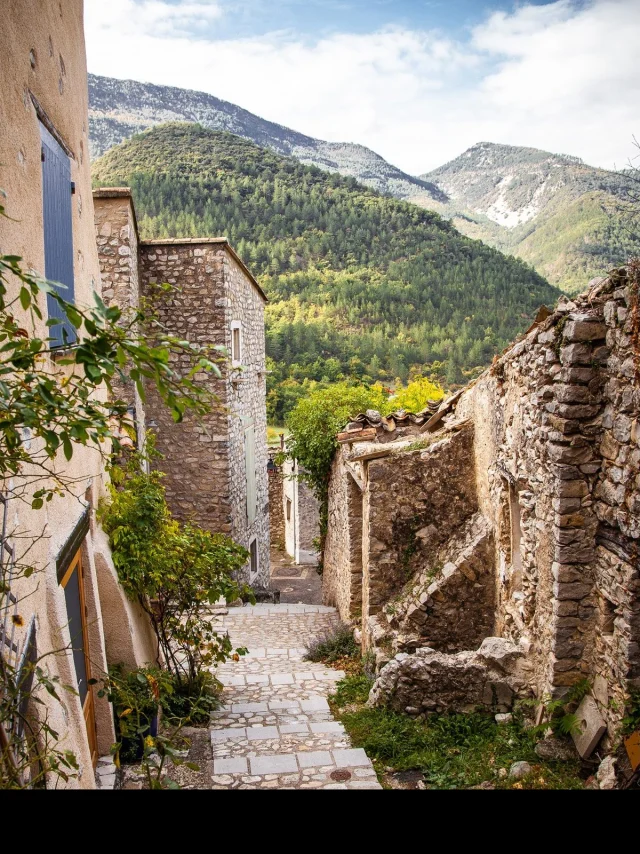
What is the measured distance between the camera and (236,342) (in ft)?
38.5

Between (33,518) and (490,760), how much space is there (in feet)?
11.3

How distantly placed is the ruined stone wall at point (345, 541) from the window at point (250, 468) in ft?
6.97

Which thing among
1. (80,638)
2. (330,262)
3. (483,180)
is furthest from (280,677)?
(483,180)

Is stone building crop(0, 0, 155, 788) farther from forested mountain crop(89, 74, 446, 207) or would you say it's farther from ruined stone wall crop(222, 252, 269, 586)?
forested mountain crop(89, 74, 446, 207)

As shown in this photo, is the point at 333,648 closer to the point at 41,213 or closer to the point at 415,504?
the point at 415,504

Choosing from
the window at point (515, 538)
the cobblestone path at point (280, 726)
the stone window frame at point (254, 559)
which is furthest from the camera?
the stone window frame at point (254, 559)

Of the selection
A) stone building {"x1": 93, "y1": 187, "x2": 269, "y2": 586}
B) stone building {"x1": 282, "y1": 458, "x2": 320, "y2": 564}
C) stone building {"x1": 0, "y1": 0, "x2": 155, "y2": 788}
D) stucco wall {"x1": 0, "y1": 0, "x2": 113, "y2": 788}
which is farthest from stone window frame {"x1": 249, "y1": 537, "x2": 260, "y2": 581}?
stucco wall {"x1": 0, "y1": 0, "x2": 113, "y2": 788}

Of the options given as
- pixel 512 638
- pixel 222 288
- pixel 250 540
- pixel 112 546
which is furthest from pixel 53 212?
pixel 250 540

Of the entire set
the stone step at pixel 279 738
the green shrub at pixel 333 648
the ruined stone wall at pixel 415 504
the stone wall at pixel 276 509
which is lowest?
the stone wall at pixel 276 509

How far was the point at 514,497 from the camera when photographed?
5730 mm

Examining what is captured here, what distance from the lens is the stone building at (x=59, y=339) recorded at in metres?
2.97

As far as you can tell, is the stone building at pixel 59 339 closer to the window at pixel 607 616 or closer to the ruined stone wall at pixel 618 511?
the ruined stone wall at pixel 618 511

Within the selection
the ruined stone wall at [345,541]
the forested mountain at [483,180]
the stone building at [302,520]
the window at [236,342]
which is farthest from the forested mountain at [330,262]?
the ruined stone wall at [345,541]

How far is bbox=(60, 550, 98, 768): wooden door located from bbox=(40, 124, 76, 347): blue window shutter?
1.44 m
